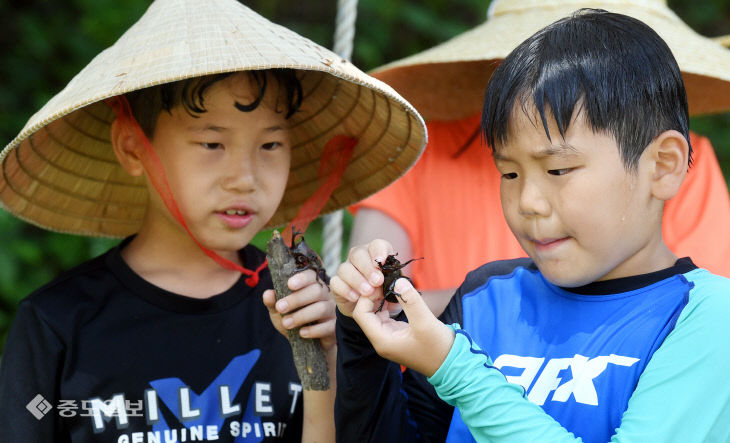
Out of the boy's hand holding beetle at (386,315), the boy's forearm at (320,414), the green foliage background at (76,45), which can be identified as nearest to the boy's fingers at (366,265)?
the boy's hand holding beetle at (386,315)

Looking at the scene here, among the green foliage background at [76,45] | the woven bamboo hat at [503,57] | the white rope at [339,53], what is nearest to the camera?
the woven bamboo hat at [503,57]

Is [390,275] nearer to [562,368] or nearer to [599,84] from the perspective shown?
[562,368]

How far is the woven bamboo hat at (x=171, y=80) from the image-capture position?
1.49m

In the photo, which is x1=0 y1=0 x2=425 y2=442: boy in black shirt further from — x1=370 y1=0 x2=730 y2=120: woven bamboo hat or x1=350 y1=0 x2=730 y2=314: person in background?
x1=370 y1=0 x2=730 y2=120: woven bamboo hat

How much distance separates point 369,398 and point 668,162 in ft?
1.95

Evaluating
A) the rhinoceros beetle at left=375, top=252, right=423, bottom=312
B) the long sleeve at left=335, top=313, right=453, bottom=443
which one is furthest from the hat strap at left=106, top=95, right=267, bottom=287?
the rhinoceros beetle at left=375, top=252, right=423, bottom=312

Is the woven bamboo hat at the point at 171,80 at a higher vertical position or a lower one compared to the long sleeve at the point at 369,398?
higher

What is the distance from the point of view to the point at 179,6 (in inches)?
64.9

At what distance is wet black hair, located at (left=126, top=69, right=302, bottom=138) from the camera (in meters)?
1.61

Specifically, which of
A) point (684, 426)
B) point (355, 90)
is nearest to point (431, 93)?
point (355, 90)

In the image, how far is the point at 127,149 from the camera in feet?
5.76

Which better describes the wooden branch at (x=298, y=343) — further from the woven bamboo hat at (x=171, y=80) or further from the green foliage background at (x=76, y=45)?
the green foliage background at (x=76, y=45)

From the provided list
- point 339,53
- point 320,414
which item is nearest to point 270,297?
point 320,414

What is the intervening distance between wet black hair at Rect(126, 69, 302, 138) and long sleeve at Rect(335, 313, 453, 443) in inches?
21.0
